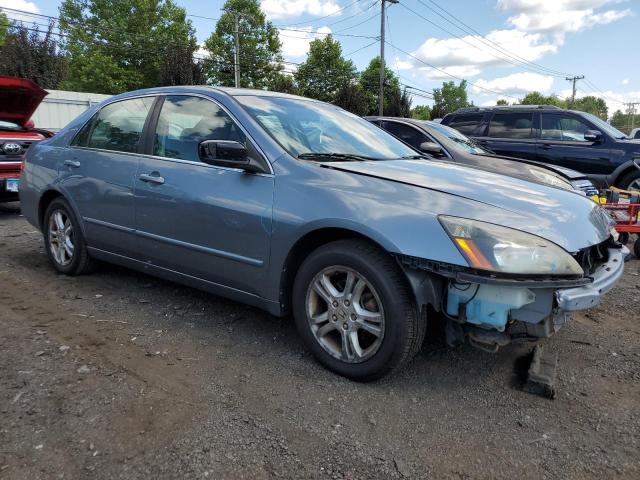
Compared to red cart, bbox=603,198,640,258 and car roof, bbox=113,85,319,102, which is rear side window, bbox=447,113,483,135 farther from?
car roof, bbox=113,85,319,102

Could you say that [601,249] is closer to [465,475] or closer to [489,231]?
[489,231]

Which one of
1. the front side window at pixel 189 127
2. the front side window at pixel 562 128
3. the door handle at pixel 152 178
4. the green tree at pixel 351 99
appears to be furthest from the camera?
the green tree at pixel 351 99

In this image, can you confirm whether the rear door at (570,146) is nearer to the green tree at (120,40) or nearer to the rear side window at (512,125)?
the rear side window at (512,125)

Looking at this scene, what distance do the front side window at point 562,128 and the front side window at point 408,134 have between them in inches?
111

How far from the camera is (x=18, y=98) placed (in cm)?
790

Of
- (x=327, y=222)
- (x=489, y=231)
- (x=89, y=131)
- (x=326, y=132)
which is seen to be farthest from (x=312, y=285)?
(x=89, y=131)

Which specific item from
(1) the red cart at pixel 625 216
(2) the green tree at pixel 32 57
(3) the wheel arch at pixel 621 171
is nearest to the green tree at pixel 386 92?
(2) the green tree at pixel 32 57

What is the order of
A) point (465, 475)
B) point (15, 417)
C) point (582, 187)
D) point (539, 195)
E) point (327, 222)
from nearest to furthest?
point (465, 475)
point (15, 417)
point (327, 222)
point (539, 195)
point (582, 187)

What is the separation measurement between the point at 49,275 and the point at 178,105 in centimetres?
215

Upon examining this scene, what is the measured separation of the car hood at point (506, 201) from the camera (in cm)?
257

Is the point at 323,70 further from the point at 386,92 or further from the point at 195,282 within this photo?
the point at 195,282

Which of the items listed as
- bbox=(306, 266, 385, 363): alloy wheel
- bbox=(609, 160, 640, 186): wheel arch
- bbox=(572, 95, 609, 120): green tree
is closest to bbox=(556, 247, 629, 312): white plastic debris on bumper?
bbox=(306, 266, 385, 363): alloy wheel

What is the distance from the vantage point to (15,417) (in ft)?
7.85

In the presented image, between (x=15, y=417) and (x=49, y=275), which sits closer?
(x=15, y=417)
